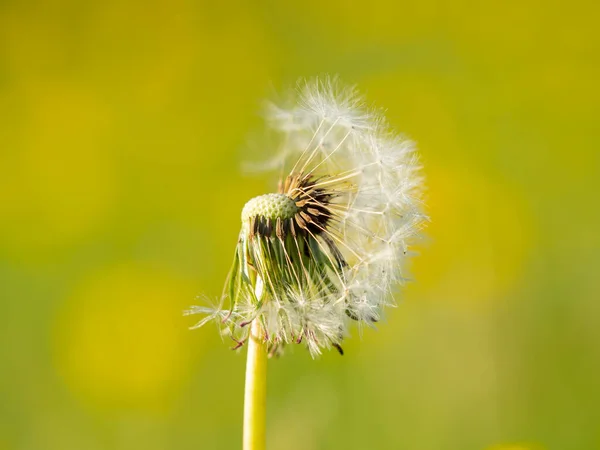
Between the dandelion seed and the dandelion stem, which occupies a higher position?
the dandelion seed

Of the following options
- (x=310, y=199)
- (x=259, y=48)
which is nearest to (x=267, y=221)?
(x=310, y=199)

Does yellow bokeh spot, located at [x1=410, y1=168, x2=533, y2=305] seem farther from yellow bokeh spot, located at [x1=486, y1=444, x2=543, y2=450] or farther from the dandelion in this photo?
the dandelion

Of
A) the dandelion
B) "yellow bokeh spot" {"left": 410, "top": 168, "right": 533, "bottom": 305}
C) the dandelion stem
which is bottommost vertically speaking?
the dandelion stem

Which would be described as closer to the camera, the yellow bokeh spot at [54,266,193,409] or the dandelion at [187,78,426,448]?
the dandelion at [187,78,426,448]

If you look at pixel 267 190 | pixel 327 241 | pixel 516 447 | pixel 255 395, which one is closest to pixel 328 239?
pixel 327 241

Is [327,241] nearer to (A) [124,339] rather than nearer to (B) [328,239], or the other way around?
(B) [328,239]

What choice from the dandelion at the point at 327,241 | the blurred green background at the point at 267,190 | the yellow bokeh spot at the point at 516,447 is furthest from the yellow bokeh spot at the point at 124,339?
the yellow bokeh spot at the point at 516,447

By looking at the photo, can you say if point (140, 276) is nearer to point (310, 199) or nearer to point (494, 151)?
point (310, 199)

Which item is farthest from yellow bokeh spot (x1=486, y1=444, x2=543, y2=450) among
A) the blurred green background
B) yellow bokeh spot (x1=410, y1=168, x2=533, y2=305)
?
yellow bokeh spot (x1=410, y1=168, x2=533, y2=305)

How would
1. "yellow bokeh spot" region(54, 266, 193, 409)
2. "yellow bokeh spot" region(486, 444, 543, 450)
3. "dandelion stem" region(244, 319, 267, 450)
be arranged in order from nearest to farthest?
1. "dandelion stem" region(244, 319, 267, 450)
2. "yellow bokeh spot" region(486, 444, 543, 450)
3. "yellow bokeh spot" region(54, 266, 193, 409)
